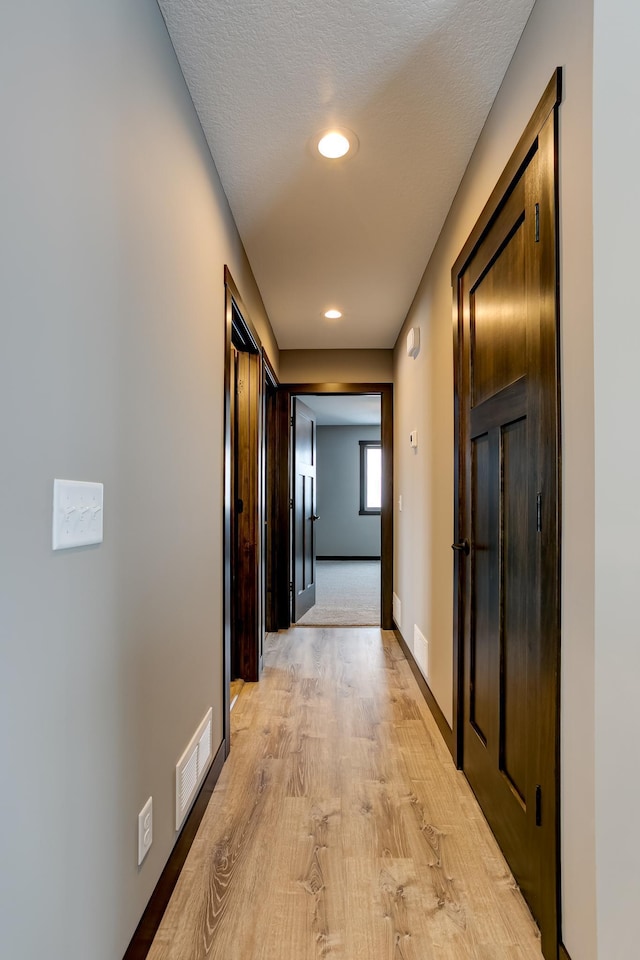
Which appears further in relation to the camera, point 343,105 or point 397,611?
point 397,611

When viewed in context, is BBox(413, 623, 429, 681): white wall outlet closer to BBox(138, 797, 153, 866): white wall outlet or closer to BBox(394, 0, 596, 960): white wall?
BBox(394, 0, 596, 960): white wall

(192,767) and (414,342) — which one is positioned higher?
(414,342)

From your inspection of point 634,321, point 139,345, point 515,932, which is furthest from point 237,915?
point 634,321

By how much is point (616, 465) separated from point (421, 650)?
219 centimetres

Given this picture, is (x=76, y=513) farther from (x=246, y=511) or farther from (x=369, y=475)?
(x=369, y=475)

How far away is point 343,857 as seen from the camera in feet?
5.11

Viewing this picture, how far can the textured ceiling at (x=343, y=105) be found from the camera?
139 cm

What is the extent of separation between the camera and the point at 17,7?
0.76 meters

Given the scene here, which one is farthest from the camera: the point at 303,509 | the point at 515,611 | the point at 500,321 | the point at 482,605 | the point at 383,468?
the point at 303,509

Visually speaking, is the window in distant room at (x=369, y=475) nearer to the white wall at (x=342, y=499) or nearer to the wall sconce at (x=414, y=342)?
the white wall at (x=342, y=499)

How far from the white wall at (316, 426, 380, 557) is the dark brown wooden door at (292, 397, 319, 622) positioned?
3983 mm

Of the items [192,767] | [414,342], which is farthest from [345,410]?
[192,767]

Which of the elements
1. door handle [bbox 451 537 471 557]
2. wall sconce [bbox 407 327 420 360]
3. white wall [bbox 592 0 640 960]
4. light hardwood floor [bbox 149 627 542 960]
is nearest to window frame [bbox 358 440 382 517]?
wall sconce [bbox 407 327 420 360]

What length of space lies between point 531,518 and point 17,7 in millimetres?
1419
